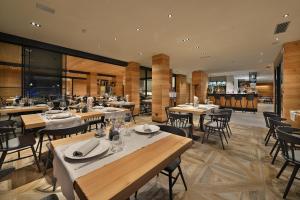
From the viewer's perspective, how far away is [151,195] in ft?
6.14

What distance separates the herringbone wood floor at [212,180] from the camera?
1884 millimetres

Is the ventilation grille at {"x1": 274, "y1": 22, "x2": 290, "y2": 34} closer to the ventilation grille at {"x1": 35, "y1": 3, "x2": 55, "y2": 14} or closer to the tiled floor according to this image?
the tiled floor

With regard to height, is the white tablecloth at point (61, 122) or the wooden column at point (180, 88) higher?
the wooden column at point (180, 88)

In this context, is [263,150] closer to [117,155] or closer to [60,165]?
[117,155]

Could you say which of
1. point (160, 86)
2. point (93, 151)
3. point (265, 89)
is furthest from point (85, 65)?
point (265, 89)

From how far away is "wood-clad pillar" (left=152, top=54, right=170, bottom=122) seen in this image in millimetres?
6059

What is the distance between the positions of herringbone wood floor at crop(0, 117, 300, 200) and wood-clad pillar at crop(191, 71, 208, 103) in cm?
802

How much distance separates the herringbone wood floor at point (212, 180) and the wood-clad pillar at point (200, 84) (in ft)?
26.3

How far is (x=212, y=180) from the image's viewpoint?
7.18ft

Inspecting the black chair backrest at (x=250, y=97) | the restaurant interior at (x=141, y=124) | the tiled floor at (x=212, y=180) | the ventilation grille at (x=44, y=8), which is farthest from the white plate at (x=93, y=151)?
the black chair backrest at (x=250, y=97)

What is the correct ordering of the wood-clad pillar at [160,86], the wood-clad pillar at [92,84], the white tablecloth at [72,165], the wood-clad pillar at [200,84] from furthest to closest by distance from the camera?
the wood-clad pillar at [92,84]
the wood-clad pillar at [200,84]
the wood-clad pillar at [160,86]
the white tablecloth at [72,165]

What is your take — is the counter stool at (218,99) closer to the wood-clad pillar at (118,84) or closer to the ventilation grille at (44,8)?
the wood-clad pillar at (118,84)

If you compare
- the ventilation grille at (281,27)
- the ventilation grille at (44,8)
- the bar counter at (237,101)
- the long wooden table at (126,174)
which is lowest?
the long wooden table at (126,174)

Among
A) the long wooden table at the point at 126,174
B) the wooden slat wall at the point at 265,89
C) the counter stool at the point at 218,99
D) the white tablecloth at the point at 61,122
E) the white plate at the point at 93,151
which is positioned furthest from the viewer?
the wooden slat wall at the point at 265,89
